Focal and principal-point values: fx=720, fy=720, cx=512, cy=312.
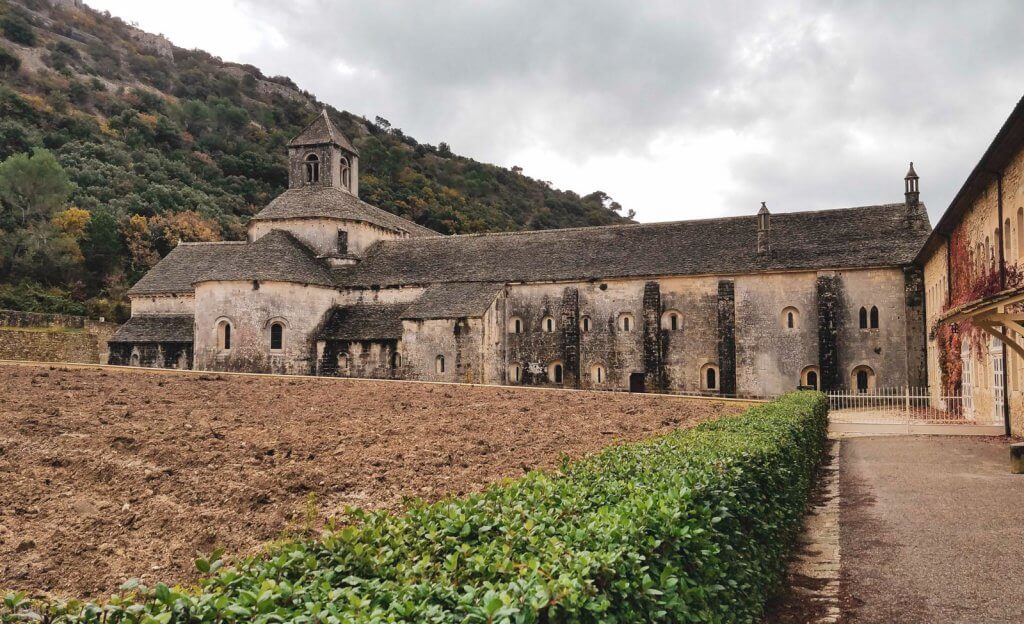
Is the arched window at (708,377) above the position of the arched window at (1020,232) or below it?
below

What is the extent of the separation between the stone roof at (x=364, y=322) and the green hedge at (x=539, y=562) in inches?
1361

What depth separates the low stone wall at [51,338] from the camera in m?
42.0

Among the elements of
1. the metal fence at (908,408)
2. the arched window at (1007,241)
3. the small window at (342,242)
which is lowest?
the metal fence at (908,408)

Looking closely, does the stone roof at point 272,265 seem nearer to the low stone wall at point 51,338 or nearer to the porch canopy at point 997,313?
the low stone wall at point 51,338

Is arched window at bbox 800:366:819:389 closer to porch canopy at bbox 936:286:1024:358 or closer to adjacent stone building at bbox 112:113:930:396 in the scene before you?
adjacent stone building at bbox 112:113:930:396

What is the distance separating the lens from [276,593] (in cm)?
350

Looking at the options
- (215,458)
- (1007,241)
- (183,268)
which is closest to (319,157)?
(183,268)

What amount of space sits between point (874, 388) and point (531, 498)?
33.6m

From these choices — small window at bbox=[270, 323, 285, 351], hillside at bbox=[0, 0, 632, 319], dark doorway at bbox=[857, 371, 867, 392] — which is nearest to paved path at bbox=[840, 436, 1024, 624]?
dark doorway at bbox=[857, 371, 867, 392]

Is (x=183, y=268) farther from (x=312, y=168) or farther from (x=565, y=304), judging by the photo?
(x=565, y=304)

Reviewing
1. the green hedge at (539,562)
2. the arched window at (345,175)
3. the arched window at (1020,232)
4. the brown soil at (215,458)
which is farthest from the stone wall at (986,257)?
the arched window at (345,175)

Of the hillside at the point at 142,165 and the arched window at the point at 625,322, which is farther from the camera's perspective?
the hillside at the point at 142,165

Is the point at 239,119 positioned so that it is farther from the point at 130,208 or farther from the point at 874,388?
the point at 874,388

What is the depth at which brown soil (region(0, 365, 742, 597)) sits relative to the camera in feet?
24.5
